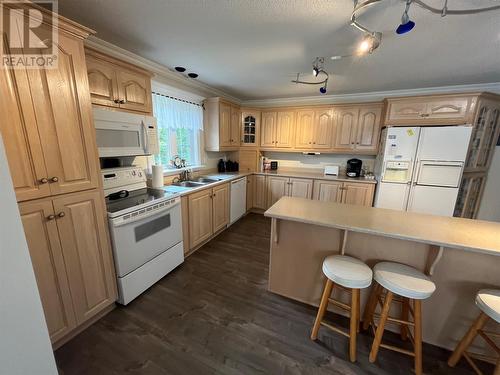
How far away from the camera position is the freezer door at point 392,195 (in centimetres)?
314

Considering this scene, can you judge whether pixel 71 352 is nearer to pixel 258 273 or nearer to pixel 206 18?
pixel 258 273

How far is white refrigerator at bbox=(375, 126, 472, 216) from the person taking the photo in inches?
111

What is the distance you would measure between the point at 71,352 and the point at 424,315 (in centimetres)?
263

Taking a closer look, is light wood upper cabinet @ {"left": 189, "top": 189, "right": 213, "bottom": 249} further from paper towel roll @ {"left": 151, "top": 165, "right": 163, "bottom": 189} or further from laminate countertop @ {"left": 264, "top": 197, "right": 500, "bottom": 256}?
laminate countertop @ {"left": 264, "top": 197, "right": 500, "bottom": 256}

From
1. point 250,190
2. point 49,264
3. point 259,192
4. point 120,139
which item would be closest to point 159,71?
point 120,139

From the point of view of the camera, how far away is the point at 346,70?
2.58 m

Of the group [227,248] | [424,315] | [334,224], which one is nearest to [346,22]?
[334,224]

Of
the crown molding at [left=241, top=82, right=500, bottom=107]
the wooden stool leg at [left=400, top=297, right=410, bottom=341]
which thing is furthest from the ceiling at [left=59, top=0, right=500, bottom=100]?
the wooden stool leg at [left=400, top=297, right=410, bottom=341]

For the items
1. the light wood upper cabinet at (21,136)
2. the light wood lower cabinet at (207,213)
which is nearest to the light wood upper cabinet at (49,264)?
the light wood upper cabinet at (21,136)

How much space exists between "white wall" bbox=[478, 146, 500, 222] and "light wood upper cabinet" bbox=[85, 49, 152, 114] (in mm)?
5070

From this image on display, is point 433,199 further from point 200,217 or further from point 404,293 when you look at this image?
point 200,217

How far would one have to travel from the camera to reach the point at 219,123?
3627mm

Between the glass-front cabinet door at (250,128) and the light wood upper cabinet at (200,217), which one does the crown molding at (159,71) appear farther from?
the light wood upper cabinet at (200,217)

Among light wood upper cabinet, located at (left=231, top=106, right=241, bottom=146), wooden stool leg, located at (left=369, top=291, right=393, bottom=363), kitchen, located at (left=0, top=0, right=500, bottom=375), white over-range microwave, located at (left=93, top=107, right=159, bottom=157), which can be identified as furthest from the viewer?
light wood upper cabinet, located at (left=231, top=106, right=241, bottom=146)
